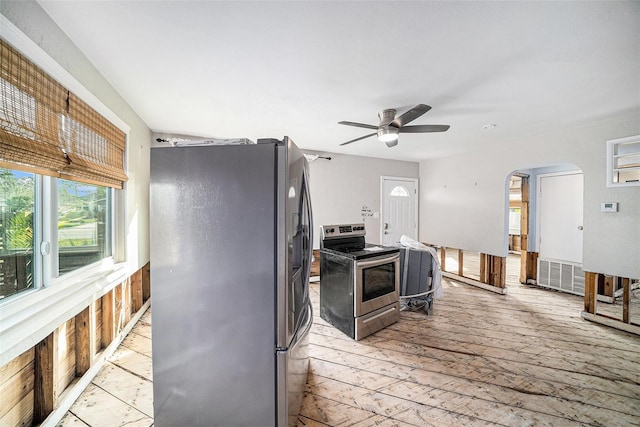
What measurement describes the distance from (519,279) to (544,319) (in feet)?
6.55

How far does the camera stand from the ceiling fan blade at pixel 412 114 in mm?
2094

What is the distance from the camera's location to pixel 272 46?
5.43 ft

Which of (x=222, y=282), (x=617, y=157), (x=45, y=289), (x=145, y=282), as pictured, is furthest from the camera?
(x=145, y=282)

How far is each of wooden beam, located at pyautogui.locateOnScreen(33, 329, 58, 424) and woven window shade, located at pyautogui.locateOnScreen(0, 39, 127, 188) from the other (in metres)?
1.05

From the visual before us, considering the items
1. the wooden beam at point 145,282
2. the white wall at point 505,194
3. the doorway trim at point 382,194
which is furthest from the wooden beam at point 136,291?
the white wall at point 505,194

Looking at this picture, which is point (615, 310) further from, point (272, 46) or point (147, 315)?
point (147, 315)

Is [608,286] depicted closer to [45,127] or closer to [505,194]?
[505,194]

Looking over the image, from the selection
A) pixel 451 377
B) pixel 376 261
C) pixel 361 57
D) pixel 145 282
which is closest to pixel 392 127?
pixel 361 57

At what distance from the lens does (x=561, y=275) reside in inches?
165

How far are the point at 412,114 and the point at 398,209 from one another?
3556 millimetres

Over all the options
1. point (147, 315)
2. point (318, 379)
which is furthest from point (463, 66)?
point (147, 315)

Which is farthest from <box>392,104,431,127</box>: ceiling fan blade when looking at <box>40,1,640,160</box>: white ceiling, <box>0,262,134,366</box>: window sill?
<box>0,262,134,366</box>: window sill

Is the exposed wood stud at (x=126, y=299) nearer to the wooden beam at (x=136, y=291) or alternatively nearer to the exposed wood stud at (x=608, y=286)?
the wooden beam at (x=136, y=291)

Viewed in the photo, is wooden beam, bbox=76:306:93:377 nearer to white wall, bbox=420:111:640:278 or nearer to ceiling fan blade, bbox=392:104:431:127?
ceiling fan blade, bbox=392:104:431:127
